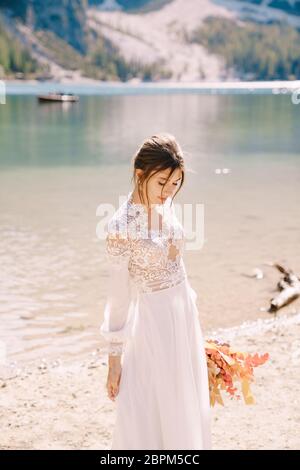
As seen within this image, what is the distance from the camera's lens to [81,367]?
7941 mm

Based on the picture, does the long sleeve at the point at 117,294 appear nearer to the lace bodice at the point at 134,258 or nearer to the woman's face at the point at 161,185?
the lace bodice at the point at 134,258

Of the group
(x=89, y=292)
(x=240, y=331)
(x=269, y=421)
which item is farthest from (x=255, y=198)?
(x=269, y=421)

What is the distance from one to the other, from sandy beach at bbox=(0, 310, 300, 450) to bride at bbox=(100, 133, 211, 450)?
2.00m

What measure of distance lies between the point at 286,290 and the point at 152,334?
7.58 metres

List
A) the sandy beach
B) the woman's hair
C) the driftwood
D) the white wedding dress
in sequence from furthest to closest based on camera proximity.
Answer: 1. the driftwood
2. the sandy beach
3. the white wedding dress
4. the woman's hair

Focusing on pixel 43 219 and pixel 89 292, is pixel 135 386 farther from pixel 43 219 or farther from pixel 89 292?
pixel 43 219

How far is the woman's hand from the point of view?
3742 millimetres

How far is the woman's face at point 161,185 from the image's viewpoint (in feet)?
12.0

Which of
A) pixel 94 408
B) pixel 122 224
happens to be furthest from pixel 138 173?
pixel 94 408

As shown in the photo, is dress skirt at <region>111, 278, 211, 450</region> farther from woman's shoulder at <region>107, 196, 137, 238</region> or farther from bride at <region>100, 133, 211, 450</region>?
woman's shoulder at <region>107, 196, 137, 238</region>

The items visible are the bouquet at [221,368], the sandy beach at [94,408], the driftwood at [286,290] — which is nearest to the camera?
the bouquet at [221,368]

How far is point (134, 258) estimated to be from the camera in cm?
372

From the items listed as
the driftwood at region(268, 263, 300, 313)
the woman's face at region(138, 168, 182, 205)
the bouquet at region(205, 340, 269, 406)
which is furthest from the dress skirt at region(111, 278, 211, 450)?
the driftwood at region(268, 263, 300, 313)

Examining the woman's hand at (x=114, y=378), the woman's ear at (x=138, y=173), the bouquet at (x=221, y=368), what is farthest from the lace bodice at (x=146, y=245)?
the bouquet at (x=221, y=368)
